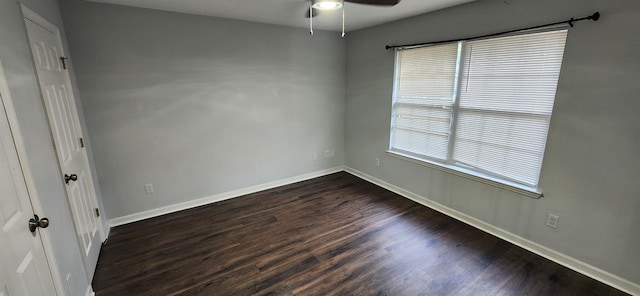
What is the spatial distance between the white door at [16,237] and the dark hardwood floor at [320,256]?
0.90 meters

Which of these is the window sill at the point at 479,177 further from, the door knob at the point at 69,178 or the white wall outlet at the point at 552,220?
the door knob at the point at 69,178

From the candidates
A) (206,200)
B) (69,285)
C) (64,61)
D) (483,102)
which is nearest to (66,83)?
(64,61)

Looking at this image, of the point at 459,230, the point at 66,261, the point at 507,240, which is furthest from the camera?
the point at 459,230

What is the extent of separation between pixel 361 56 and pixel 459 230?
8.79 feet

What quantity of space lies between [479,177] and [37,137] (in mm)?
3562

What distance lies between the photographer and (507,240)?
2.59 meters

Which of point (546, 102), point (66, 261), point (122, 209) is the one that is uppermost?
point (546, 102)

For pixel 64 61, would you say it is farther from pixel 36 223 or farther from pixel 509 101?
pixel 509 101

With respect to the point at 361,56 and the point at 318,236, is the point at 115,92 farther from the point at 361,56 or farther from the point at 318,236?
the point at 361,56

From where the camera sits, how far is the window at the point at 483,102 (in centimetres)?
226

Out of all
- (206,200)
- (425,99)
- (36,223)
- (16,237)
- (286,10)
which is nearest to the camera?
(16,237)

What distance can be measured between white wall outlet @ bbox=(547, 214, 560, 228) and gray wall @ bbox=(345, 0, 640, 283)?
0.04 meters

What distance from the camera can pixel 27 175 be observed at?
1312 millimetres

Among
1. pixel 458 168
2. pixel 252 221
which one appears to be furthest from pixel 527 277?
Result: pixel 252 221
